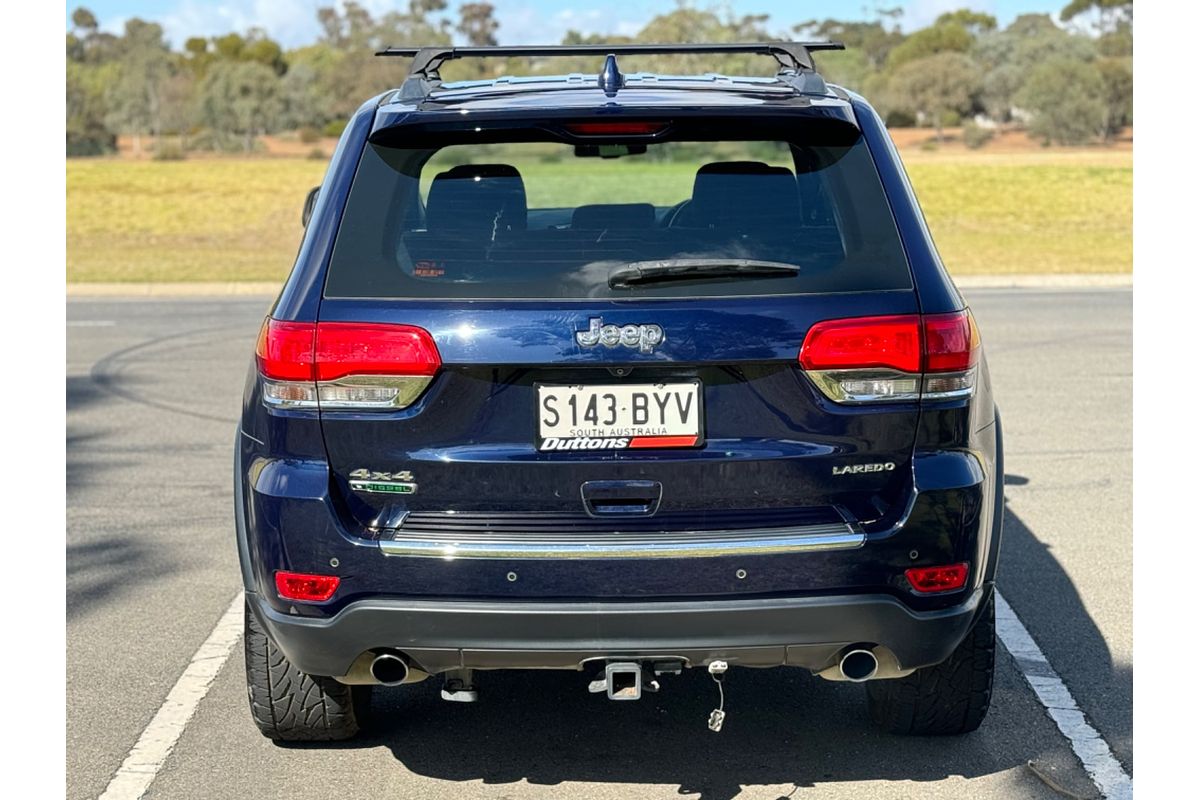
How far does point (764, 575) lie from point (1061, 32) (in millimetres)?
100264

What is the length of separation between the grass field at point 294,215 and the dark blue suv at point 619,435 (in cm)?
1585

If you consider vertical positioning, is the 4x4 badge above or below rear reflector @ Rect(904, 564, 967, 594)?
above

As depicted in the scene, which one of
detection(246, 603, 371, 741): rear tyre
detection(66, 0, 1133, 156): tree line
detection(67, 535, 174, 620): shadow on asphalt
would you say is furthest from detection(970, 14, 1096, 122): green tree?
detection(246, 603, 371, 741): rear tyre

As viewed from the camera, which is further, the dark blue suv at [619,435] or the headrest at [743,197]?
the headrest at [743,197]

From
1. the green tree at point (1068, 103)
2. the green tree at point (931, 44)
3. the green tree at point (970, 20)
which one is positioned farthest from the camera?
the green tree at point (970, 20)

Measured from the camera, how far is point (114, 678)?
502 cm

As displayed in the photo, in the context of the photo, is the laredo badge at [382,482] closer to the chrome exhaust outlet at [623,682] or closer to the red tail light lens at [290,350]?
the red tail light lens at [290,350]

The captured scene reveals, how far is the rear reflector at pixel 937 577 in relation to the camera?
3.64 m

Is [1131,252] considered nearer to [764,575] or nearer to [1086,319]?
[1086,319]

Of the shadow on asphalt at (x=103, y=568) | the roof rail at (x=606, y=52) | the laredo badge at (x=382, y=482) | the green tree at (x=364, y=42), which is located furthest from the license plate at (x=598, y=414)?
the green tree at (x=364, y=42)

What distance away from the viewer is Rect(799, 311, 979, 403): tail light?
11.7 feet

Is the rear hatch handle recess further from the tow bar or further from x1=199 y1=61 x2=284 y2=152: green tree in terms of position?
x1=199 y1=61 x2=284 y2=152: green tree

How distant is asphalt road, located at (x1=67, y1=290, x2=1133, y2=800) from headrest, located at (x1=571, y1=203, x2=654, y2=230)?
1.47 meters

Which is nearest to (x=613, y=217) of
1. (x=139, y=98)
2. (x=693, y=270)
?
(x=693, y=270)
